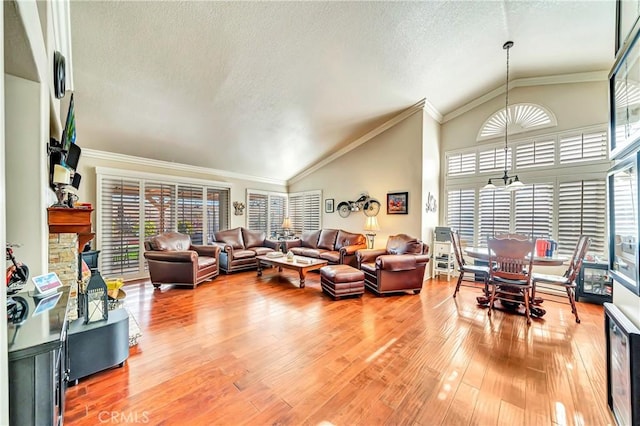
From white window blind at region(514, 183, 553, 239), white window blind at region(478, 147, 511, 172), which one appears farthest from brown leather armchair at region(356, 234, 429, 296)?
white window blind at region(478, 147, 511, 172)

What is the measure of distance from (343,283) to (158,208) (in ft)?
13.8

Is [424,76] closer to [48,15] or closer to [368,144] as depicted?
[368,144]

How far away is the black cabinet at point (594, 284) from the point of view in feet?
11.6

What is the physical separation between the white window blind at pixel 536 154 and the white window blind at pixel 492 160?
17cm

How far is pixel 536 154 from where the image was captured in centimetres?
436

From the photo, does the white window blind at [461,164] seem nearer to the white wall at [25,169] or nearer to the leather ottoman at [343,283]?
the leather ottoman at [343,283]

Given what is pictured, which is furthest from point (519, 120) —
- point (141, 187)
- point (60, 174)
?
point (141, 187)

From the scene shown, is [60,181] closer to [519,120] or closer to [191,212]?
[191,212]

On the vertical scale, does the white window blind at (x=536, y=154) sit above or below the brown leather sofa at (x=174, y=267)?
above

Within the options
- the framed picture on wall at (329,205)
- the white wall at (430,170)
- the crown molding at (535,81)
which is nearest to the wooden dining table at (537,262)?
the white wall at (430,170)

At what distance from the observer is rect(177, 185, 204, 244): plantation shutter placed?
18.1ft

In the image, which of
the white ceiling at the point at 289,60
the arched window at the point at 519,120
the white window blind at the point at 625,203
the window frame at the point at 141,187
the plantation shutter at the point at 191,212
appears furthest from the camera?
the plantation shutter at the point at 191,212

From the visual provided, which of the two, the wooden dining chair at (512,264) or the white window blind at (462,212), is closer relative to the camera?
the wooden dining chair at (512,264)

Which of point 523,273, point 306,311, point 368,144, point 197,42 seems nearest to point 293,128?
point 368,144
